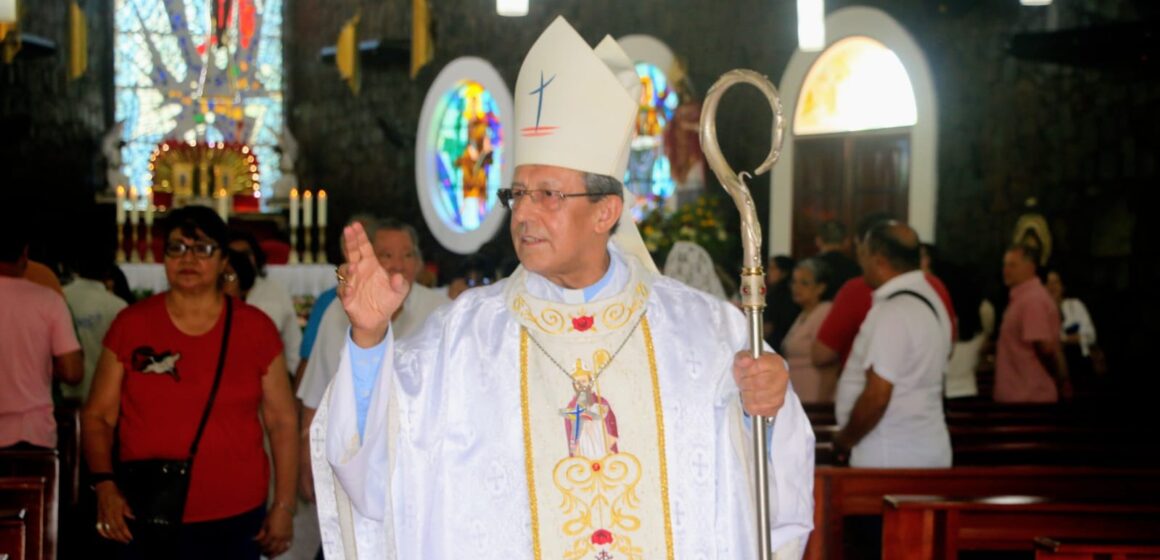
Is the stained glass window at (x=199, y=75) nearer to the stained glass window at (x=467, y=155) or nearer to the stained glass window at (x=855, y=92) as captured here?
the stained glass window at (x=467, y=155)

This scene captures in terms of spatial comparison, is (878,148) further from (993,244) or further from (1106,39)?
(1106,39)

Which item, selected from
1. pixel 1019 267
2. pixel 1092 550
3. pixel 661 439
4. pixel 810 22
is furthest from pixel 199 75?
pixel 661 439

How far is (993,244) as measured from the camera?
32.0ft

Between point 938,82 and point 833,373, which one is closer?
point 833,373

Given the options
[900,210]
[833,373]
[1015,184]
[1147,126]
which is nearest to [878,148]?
[900,210]

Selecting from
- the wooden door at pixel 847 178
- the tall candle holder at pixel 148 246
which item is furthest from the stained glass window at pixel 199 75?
the wooden door at pixel 847 178

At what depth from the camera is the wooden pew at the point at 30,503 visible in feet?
13.6

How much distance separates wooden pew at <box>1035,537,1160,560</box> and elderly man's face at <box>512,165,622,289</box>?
141 centimetres

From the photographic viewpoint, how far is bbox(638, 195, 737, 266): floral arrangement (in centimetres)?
1112

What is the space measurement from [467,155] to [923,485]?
38.5 ft

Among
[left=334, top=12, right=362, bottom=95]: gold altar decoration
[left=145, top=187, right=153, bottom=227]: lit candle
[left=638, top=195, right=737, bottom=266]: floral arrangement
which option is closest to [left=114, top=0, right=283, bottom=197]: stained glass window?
[left=334, top=12, right=362, bottom=95]: gold altar decoration

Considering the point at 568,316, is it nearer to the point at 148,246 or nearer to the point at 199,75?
the point at 148,246

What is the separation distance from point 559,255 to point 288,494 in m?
1.67

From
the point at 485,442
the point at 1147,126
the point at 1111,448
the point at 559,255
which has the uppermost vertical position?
the point at 1147,126
